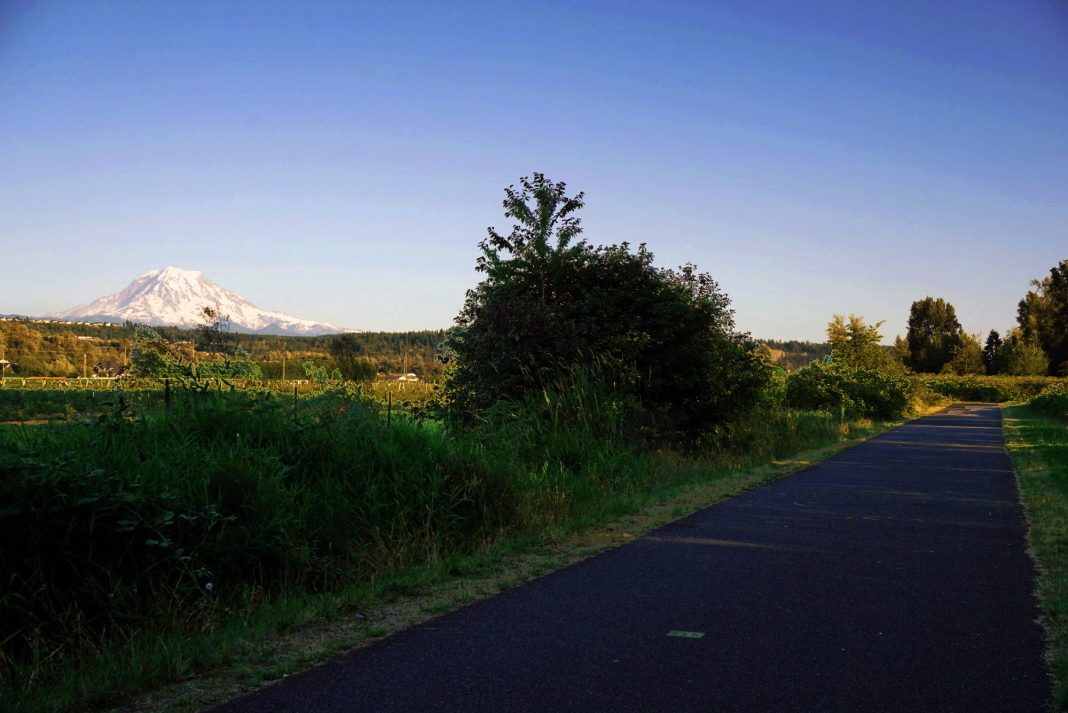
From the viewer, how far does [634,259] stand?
637 inches

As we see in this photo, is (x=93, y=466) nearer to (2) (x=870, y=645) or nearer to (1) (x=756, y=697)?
(1) (x=756, y=697)

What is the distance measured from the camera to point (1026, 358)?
7925 cm

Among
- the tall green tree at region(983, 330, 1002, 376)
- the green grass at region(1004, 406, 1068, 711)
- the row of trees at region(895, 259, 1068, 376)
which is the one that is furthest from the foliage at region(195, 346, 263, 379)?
the tall green tree at region(983, 330, 1002, 376)

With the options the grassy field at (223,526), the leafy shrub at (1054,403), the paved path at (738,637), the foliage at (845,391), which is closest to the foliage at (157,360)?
the grassy field at (223,526)

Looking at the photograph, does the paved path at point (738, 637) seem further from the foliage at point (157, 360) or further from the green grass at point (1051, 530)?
the foliage at point (157, 360)

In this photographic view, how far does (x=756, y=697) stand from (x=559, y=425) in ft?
27.7

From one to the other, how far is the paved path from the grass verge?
20cm

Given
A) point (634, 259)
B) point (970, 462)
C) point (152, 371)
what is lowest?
point (970, 462)

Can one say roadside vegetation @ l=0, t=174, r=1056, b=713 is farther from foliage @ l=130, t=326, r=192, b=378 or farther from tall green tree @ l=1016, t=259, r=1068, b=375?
tall green tree @ l=1016, t=259, r=1068, b=375

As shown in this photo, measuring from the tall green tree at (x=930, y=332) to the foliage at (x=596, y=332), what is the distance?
10482 cm

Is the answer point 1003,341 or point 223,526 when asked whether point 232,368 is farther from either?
point 1003,341

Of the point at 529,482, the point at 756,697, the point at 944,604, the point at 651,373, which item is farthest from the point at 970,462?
the point at 756,697

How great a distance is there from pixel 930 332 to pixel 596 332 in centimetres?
11809

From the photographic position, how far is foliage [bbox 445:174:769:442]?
45.1ft
